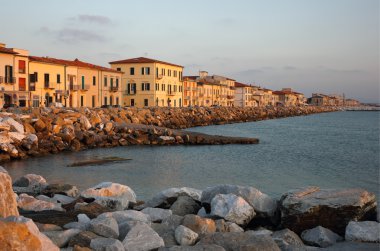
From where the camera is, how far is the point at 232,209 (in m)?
8.38

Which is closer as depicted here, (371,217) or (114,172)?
(371,217)

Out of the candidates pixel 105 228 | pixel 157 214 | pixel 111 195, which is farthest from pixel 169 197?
pixel 105 228

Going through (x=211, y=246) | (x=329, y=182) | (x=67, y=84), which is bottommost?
(x=329, y=182)

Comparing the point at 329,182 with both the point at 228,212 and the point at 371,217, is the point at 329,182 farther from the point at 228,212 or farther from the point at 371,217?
the point at 228,212

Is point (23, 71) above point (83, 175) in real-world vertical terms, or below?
above

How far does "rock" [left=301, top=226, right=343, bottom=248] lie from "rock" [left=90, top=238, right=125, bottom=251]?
3508mm

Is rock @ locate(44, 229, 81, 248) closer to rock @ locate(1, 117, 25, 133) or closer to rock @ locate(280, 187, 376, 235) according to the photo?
rock @ locate(280, 187, 376, 235)

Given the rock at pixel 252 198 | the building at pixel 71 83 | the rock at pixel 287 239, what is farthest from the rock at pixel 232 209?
the building at pixel 71 83

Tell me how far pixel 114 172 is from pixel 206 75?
90.3 meters

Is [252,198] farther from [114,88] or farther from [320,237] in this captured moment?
[114,88]

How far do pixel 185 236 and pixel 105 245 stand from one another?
1.38 metres

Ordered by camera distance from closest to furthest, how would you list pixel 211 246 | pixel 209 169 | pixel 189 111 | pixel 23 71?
pixel 211 246
pixel 209 169
pixel 23 71
pixel 189 111

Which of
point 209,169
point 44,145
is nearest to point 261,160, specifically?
point 209,169

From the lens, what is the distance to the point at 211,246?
603 centimetres
